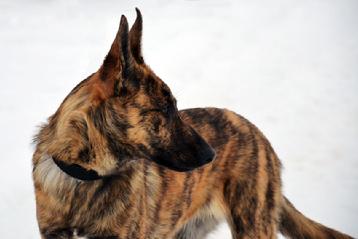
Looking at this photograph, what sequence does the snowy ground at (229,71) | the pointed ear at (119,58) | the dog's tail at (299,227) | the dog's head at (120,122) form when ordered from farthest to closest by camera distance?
the snowy ground at (229,71) → the dog's tail at (299,227) → the dog's head at (120,122) → the pointed ear at (119,58)

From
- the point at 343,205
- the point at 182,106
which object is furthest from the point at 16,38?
the point at 343,205

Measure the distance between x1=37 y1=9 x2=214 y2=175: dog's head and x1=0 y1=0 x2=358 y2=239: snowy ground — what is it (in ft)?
6.00

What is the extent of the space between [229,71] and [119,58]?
5395 mm

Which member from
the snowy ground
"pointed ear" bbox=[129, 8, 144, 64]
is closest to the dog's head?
"pointed ear" bbox=[129, 8, 144, 64]

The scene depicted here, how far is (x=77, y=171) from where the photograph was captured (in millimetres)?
2732

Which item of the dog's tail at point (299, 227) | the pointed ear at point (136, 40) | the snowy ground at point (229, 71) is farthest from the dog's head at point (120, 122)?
the snowy ground at point (229, 71)

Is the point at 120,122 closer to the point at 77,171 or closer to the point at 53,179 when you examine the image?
the point at 77,171

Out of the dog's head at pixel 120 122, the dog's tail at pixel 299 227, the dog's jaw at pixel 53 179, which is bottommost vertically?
the dog's tail at pixel 299 227

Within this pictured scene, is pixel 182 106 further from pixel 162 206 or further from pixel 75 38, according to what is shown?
pixel 162 206

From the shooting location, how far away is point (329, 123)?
21.7ft

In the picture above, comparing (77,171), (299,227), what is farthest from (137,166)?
(299,227)

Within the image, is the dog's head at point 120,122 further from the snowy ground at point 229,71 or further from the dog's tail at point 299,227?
the snowy ground at point 229,71

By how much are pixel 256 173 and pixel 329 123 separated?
3506mm

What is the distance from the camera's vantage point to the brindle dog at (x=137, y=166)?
8.73 feet
